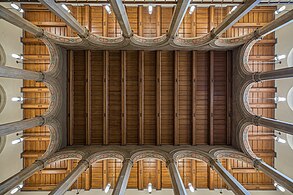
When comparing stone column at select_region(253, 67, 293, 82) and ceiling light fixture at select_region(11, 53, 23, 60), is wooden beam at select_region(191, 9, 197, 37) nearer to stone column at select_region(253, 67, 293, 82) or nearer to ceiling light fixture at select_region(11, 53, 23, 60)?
stone column at select_region(253, 67, 293, 82)

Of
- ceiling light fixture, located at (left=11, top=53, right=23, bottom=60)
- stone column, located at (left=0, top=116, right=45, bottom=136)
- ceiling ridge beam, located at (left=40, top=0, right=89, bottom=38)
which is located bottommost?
stone column, located at (left=0, top=116, right=45, bottom=136)

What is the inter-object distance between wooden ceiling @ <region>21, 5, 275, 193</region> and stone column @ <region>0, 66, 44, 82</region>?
2.75m

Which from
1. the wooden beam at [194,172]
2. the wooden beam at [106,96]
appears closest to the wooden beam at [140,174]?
the wooden beam at [106,96]

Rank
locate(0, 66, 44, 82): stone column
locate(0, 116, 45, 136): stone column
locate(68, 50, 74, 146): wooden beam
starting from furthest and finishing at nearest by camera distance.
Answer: locate(68, 50, 74, 146): wooden beam → locate(0, 116, 45, 136): stone column → locate(0, 66, 44, 82): stone column

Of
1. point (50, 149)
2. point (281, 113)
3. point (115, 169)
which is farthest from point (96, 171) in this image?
point (281, 113)

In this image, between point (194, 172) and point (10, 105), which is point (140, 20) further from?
point (194, 172)

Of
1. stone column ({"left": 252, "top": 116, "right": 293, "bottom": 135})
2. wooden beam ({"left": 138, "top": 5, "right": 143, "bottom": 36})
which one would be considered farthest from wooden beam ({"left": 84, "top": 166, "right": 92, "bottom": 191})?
stone column ({"left": 252, "top": 116, "right": 293, "bottom": 135})

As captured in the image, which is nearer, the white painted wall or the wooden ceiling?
the white painted wall

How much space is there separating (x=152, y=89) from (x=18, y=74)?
280 inches

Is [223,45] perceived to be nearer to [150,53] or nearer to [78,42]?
[150,53]

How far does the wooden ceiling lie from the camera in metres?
13.0

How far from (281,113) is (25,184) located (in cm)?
1668

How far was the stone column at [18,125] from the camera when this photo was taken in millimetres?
8107

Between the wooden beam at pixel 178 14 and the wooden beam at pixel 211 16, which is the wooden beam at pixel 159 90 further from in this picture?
the wooden beam at pixel 211 16
